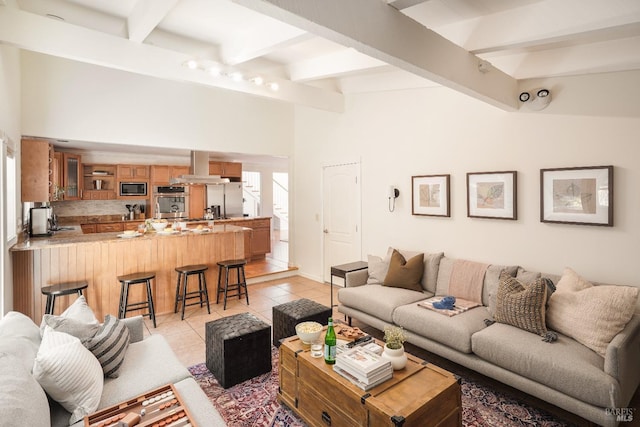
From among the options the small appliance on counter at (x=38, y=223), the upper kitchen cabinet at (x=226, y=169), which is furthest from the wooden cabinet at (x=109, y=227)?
the small appliance on counter at (x=38, y=223)

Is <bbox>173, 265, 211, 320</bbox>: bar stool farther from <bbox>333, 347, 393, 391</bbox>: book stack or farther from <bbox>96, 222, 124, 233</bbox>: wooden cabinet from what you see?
<bbox>96, 222, 124, 233</bbox>: wooden cabinet

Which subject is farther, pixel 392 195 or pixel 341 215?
pixel 341 215

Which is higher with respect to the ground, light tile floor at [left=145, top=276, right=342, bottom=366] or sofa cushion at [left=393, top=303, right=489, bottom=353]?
sofa cushion at [left=393, top=303, right=489, bottom=353]

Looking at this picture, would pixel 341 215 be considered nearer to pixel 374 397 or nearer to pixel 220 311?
pixel 220 311

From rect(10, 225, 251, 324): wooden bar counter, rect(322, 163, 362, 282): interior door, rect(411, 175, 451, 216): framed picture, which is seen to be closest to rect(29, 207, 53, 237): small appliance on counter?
rect(10, 225, 251, 324): wooden bar counter

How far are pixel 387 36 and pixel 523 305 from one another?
2310mm

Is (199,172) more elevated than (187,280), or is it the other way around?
(199,172)

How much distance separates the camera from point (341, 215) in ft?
18.3

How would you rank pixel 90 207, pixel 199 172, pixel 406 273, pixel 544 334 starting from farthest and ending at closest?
pixel 90 207
pixel 199 172
pixel 406 273
pixel 544 334

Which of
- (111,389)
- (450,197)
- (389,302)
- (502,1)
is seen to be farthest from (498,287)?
(111,389)

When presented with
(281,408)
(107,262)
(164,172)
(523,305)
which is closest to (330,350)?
(281,408)

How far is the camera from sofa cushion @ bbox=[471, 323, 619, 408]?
6.67 feet

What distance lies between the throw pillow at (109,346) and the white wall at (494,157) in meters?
3.53

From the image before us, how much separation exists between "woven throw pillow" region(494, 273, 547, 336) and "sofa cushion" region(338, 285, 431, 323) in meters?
0.93
